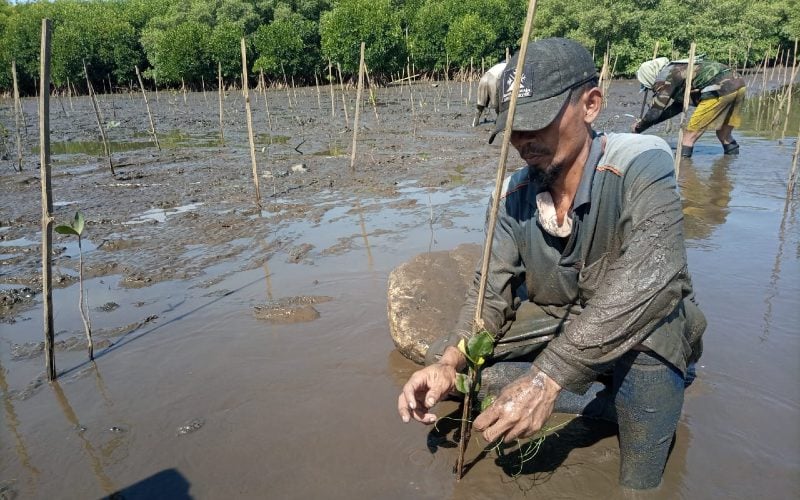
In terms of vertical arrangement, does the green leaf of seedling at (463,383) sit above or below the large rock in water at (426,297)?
above

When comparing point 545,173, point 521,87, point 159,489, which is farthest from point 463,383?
point 159,489

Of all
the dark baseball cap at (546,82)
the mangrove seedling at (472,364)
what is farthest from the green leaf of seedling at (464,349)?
the dark baseball cap at (546,82)

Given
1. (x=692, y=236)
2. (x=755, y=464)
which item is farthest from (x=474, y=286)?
(x=692, y=236)

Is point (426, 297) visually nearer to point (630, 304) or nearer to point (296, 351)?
point (296, 351)

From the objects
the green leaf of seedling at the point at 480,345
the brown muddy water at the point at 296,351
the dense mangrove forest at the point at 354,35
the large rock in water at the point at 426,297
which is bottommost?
the brown muddy water at the point at 296,351

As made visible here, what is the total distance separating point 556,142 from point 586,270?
0.53m

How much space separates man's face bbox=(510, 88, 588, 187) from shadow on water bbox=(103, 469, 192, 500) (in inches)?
77.4

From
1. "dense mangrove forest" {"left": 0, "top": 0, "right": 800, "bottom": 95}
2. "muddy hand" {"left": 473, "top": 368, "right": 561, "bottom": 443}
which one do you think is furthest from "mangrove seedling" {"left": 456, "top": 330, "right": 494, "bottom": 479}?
"dense mangrove forest" {"left": 0, "top": 0, "right": 800, "bottom": 95}

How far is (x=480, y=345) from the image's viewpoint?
1.84 metres

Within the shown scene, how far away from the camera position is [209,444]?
100 inches

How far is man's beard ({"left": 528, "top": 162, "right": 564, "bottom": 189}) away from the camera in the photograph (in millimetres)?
2006

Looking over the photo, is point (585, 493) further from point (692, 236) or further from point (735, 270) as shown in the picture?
point (692, 236)

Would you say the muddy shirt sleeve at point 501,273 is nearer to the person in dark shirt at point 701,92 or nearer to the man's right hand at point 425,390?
the man's right hand at point 425,390

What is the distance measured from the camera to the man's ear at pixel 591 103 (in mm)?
1948
